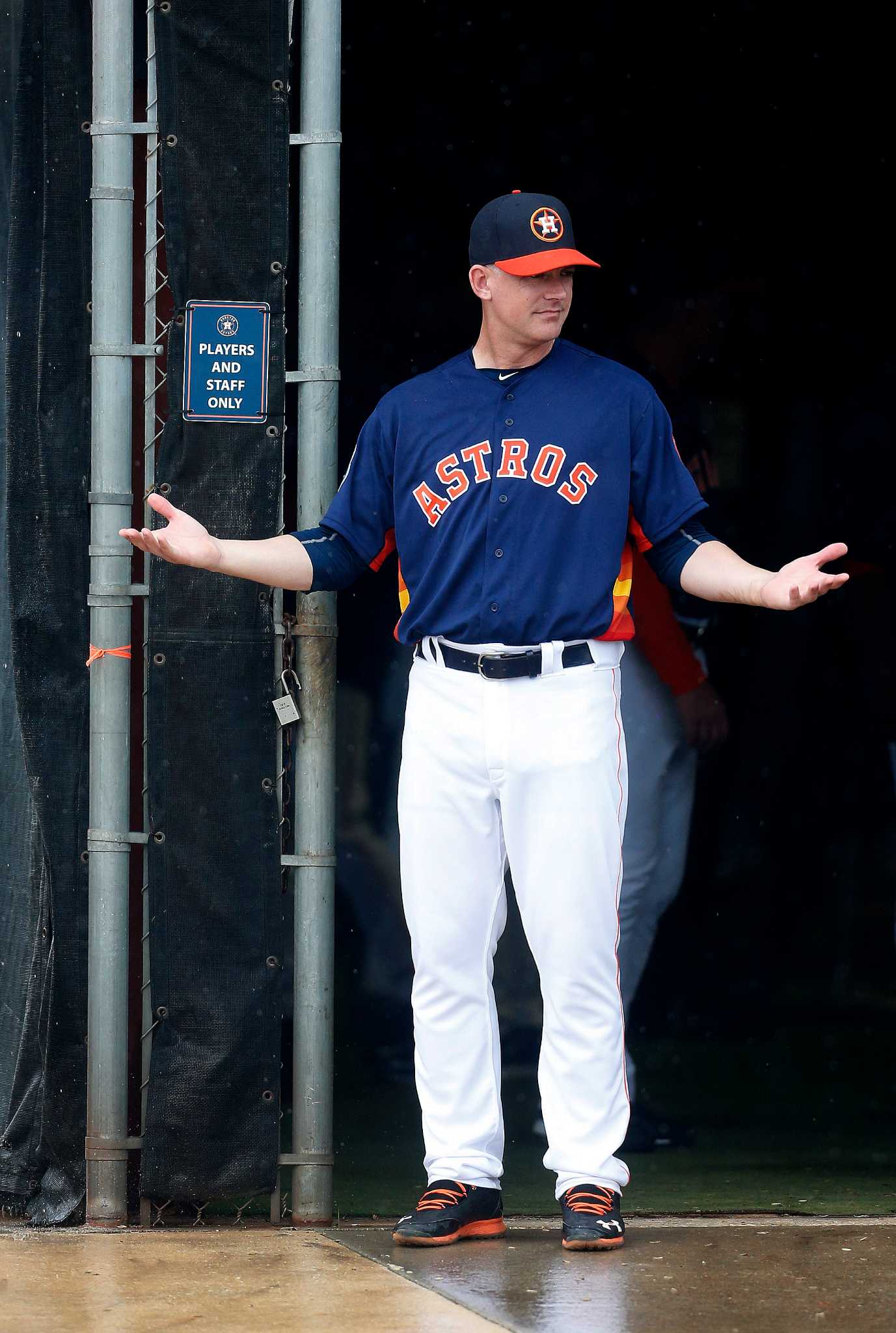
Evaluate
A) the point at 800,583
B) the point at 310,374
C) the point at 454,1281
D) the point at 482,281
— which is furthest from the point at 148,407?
the point at 454,1281

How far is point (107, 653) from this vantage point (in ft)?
13.7

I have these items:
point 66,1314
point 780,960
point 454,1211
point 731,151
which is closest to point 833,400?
point 731,151

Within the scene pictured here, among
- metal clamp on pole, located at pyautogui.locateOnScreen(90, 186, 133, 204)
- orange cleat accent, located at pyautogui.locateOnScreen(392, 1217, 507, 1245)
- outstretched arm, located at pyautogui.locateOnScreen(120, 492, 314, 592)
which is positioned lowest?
orange cleat accent, located at pyautogui.locateOnScreen(392, 1217, 507, 1245)

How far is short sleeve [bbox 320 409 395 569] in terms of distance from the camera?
405cm

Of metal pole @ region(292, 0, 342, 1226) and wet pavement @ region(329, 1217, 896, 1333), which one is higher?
metal pole @ region(292, 0, 342, 1226)

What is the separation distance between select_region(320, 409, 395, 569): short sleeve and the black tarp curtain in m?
0.19

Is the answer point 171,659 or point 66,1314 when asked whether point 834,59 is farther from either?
point 66,1314

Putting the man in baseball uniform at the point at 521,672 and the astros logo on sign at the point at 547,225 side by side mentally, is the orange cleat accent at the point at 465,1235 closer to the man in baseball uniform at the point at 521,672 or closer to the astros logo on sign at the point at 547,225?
the man in baseball uniform at the point at 521,672

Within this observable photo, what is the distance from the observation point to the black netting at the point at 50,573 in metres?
4.21

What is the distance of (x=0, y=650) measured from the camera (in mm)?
4293

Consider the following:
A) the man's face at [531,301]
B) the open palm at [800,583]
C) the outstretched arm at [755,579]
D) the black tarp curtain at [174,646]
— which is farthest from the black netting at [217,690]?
the open palm at [800,583]

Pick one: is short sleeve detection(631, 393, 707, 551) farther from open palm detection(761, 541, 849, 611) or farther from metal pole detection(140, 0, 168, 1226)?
metal pole detection(140, 0, 168, 1226)

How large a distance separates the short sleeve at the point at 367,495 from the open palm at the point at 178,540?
0.30 m

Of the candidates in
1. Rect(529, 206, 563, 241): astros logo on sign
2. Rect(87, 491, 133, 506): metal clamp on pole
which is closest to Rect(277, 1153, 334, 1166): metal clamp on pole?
Rect(87, 491, 133, 506): metal clamp on pole
